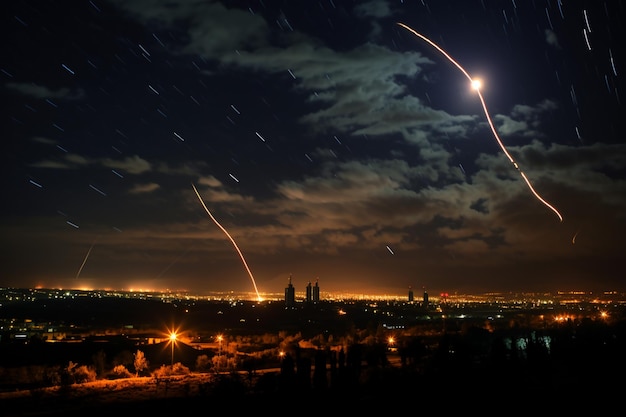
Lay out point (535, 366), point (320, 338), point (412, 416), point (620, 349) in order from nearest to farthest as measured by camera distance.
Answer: point (412, 416)
point (535, 366)
point (620, 349)
point (320, 338)

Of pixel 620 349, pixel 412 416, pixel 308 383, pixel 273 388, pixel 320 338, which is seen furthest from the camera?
pixel 320 338

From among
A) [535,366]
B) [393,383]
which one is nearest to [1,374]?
[393,383]

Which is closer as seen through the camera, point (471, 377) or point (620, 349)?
point (471, 377)

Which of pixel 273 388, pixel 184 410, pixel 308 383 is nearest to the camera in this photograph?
pixel 184 410

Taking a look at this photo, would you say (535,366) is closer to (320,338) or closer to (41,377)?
(41,377)

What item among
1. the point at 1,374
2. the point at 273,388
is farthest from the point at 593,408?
the point at 1,374

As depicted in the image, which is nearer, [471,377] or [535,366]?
[471,377]

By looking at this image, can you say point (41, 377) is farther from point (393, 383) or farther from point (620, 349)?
point (620, 349)

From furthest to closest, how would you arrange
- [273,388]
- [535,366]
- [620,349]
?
[620,349]
[535,366]
[273,388]
